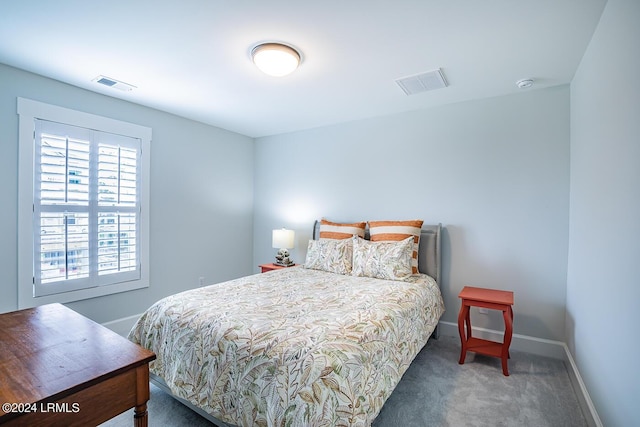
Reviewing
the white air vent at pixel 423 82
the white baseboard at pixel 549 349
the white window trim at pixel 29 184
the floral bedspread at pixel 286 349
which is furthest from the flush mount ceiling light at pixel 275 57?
the white baseboard at pixel 549 349

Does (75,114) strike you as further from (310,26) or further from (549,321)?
(549,321)

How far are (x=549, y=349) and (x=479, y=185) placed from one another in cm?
164

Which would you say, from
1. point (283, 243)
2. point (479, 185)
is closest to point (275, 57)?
point (479, 185)

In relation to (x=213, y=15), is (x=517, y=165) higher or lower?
lower

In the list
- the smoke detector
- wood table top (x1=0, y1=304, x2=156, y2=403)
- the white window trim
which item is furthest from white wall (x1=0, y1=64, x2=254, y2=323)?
the smoke detector

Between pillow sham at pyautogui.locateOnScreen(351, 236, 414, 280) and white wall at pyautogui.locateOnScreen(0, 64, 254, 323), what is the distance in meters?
2.16

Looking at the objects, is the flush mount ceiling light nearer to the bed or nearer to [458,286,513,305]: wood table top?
the bed

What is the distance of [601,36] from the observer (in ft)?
5.87

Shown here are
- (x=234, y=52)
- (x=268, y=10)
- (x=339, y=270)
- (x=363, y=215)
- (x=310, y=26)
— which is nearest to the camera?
(x=268, y=10)

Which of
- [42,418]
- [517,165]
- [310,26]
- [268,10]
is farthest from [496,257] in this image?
[42,418]

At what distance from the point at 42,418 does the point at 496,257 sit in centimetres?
333

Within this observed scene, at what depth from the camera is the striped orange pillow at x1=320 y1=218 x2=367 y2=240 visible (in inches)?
139

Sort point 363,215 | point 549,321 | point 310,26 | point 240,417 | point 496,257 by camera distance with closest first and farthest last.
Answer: point 240,417 < point 310,26 < point 549,321 < point 496,257 < point 363,215

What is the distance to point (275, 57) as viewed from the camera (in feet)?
7.06
